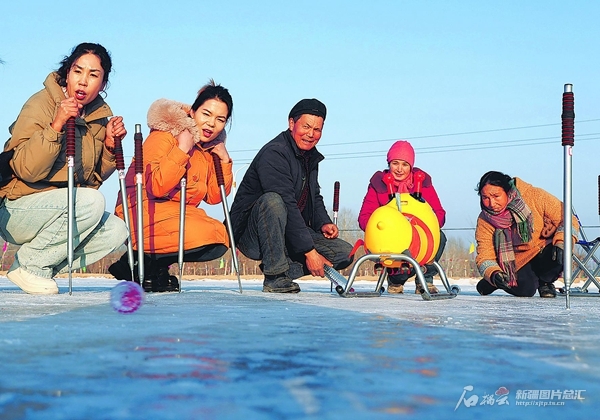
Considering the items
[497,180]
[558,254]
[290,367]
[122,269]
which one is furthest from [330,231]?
[290,367]

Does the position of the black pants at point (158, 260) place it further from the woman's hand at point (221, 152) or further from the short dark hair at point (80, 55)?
the short dark hair at point (80, 55)

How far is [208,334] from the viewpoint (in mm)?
2164

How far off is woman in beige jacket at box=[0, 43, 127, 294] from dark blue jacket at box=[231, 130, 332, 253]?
46.0 inches

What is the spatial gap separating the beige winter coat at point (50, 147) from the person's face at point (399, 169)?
6.97 ft

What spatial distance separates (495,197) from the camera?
5.89m

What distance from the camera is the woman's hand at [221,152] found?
5648 millimetres

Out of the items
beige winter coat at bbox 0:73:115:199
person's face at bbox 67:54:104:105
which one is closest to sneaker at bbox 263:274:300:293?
beige winter coat at bbox 0:73:115:199

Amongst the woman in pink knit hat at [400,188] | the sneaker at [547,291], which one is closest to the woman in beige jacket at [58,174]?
the woman in pink knit hat at [400,188]

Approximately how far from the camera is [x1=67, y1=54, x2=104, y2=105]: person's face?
464 centimetres

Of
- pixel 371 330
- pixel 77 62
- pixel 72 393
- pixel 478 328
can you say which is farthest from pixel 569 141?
pixel 72 393

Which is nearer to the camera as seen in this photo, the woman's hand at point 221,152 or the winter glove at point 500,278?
the woman's hand at point 221,152

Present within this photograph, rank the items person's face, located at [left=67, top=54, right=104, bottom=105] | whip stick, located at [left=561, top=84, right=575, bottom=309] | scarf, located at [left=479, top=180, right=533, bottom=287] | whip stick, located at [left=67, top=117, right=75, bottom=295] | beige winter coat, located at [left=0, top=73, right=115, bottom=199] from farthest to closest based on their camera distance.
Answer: scarf, located at [left=479, top=180, right=533, bottom=287] → person's face, located at [left=67, top=54, right=104, bottom=105] → whip stick, located at [left=67, top=117, right=75, bottom=295] → beige winter coat, located at [left=0, top=73, right=115, bottom=199] → whip stick, located at [left=561, top=84, right=575, bottom=309]

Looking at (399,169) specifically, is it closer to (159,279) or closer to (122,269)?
(159,279)

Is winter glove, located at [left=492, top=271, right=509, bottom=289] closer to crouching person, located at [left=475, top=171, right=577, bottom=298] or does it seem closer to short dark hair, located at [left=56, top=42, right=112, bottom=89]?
crouching person, located at [left=475, top=171, right=577, bottom=298]
